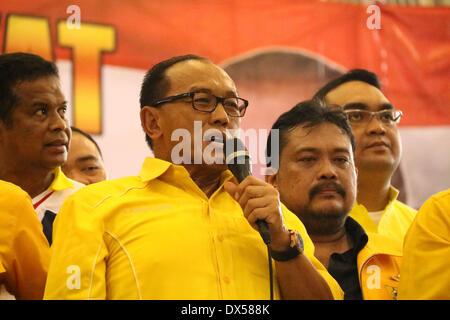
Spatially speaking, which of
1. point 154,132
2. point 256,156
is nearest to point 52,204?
point 154,132

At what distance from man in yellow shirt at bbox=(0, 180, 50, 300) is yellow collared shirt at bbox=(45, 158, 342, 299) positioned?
0.11 meters

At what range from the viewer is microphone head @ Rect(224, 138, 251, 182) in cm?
164

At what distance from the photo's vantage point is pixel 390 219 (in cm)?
276

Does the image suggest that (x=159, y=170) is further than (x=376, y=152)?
No

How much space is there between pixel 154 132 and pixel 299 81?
6.56 ft

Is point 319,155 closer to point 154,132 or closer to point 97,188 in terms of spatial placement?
point 154,132

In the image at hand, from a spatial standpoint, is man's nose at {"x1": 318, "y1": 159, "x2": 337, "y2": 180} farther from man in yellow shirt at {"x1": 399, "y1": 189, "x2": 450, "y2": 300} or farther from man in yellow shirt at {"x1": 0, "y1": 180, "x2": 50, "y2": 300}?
man in yellow shirt at {"x1": 0, "y1": 180, "x2": 50, "y2": 300}

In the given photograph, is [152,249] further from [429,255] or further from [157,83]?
[429,255]

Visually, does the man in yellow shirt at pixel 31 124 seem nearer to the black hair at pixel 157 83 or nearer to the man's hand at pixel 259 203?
the black hair at pixel 157 83

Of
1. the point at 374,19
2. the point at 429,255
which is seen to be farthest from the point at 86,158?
the point at 374,19

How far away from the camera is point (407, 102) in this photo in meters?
4.05

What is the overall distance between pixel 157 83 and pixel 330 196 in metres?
0.75

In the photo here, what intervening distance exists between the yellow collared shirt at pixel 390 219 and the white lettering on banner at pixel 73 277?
149cm

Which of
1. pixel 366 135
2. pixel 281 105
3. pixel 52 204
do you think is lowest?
pixel 52 204
